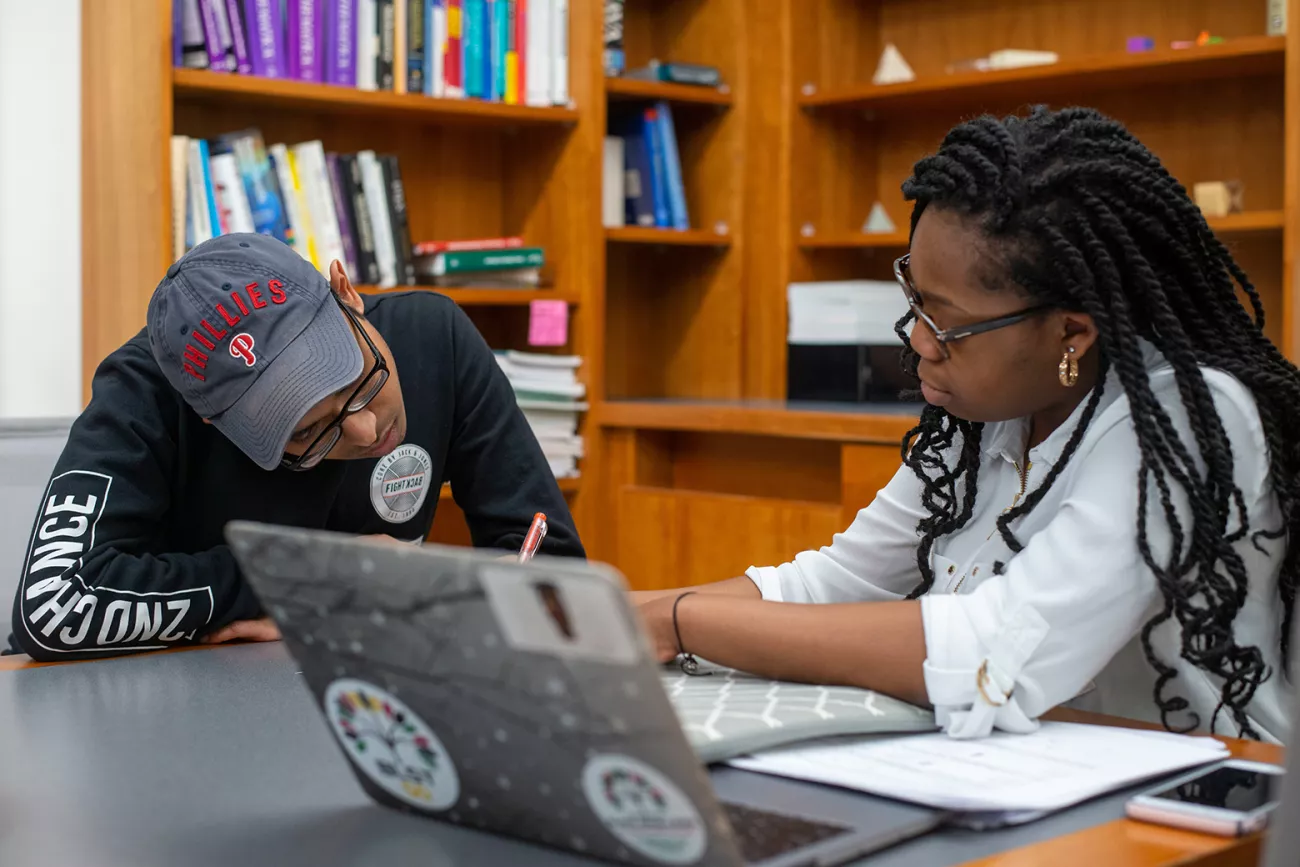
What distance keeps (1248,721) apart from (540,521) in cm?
75

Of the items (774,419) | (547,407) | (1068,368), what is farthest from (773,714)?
(547,407)

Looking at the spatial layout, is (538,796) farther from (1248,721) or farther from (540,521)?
(540,521)

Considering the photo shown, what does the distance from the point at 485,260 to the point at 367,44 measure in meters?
0.51

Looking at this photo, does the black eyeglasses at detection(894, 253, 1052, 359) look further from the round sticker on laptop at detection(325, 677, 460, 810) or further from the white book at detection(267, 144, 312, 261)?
the white book at detection(267, 144, 312, 261)

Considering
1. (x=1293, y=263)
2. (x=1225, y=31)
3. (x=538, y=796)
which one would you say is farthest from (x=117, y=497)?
(x=1225, y=31)

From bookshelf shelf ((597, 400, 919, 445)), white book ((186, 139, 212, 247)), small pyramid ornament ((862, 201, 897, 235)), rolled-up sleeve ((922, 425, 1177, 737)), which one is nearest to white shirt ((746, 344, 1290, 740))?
rolled-up sleeve ((922, 425, 1177, 737))

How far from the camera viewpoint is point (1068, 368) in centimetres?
108

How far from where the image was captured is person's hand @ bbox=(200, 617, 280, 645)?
1330mm

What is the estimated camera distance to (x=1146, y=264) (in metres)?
1.03

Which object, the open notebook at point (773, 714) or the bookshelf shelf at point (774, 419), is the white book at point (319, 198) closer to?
the bookshelf shelf at point (774, 419)

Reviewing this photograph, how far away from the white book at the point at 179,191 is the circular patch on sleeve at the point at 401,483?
1.23m

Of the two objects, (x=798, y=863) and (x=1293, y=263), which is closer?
(x=798, y=863)

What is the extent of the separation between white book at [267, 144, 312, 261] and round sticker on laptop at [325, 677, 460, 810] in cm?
220

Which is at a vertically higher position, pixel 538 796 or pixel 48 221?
pixel 48 221
